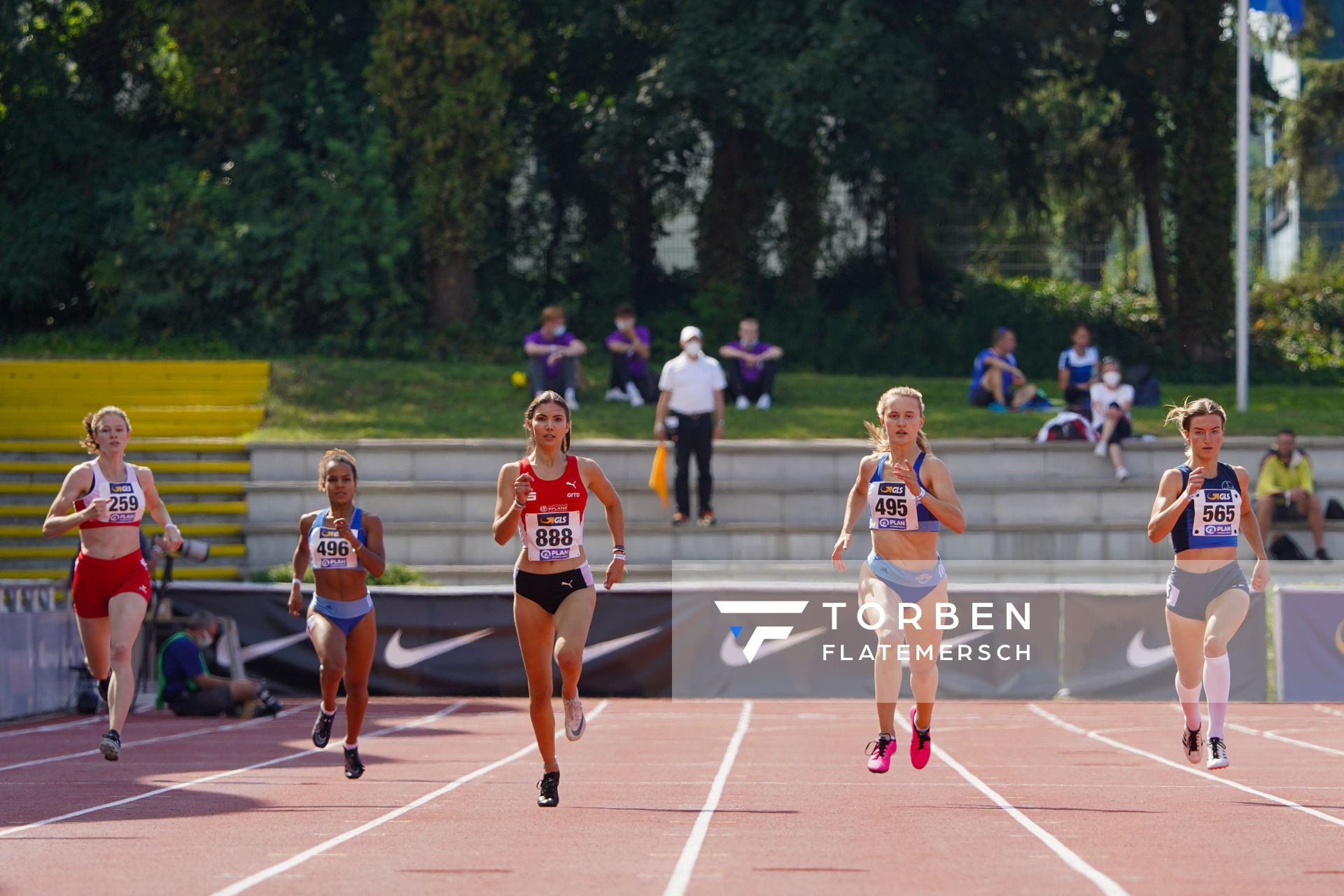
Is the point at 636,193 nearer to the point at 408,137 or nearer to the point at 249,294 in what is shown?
the point at 408,137

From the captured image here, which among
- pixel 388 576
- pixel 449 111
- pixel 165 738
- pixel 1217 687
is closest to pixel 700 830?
pixel 1217 687

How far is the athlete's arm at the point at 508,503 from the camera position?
337 inches

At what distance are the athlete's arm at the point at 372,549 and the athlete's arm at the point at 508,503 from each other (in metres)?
1.54

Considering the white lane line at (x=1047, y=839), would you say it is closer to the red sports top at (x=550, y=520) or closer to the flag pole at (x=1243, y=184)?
the red sports top at (x=550, y=520)

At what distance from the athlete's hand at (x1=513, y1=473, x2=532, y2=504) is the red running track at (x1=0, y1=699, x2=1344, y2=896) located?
1.54 meters

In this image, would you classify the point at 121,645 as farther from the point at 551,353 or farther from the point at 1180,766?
the point at 551,353

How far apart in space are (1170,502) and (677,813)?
11.0 feet

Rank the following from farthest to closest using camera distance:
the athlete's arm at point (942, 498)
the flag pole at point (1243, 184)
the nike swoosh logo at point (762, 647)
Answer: the flag pole at point (1243, 184), the nike swoosh logo at point (762, 647), the athlete's arm at point (942, 498)

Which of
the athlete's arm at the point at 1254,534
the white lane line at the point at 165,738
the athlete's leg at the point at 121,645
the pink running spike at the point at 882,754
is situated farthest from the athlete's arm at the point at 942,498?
the white lane line at the point at 165,738

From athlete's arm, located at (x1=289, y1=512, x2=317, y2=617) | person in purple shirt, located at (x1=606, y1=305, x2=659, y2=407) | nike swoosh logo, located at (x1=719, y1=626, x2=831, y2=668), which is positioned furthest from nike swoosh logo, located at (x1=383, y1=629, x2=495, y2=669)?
athlete's arm, located at (x1=289, y1=512, x2=317, y2=617)

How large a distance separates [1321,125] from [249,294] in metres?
21.6

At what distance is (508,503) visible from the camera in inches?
342

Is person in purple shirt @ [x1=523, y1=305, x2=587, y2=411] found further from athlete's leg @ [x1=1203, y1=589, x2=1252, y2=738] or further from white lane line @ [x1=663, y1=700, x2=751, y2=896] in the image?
athlete's leg @ [x1=1203, y1=589, x2=1252, y2=738]

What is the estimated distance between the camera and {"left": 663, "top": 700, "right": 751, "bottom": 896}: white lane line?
670cm
